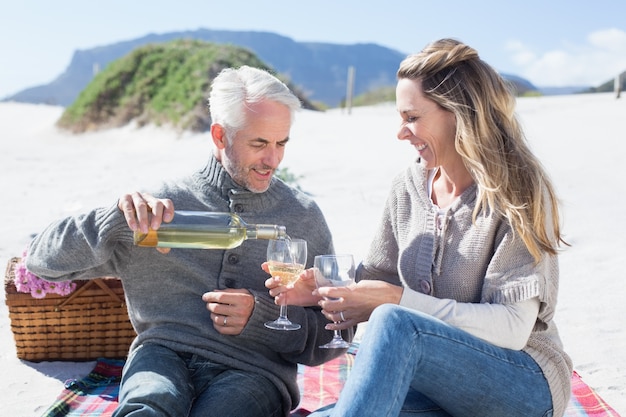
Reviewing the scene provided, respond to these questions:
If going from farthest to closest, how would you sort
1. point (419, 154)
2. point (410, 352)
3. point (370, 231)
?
point (370, 231) < point (419, 154) < point (410, 352)

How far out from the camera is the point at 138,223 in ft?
10.5

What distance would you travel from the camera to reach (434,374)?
2.83m

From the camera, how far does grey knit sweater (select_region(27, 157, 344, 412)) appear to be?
3.46 m

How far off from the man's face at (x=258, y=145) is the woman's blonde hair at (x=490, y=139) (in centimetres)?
62

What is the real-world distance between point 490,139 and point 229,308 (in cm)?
130

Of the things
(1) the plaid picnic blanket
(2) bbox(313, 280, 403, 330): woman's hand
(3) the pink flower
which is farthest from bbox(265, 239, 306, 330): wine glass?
(3) the pink flower

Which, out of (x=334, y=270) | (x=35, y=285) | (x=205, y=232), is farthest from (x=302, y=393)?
(x=35, y=285)

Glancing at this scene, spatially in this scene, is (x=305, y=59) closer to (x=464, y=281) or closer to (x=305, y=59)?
(x=305, y=59)

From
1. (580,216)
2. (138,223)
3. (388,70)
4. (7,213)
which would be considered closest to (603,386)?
(138,223)

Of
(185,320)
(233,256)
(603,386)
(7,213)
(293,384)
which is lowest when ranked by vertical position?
(7,213)

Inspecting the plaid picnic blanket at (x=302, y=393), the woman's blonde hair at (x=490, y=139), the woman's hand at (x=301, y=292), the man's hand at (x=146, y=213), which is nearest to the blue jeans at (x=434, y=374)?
the woman's blonde hair at (x=490, y=139)

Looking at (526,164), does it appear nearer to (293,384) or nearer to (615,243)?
(293,384)

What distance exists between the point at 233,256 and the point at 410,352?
114 centimetres

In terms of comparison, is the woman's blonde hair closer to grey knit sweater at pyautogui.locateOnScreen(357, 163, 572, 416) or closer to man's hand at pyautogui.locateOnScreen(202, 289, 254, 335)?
grey knit sweater at pyautogui.locateOnScreen(357, 163, 572, 416)
